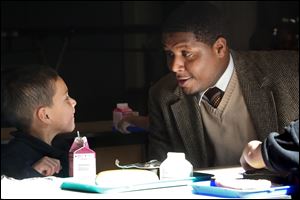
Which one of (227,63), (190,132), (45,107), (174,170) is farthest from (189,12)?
(174,170)

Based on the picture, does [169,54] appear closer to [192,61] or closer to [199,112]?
[192,61]

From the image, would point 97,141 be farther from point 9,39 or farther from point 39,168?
point 9,39

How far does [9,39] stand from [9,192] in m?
2.32

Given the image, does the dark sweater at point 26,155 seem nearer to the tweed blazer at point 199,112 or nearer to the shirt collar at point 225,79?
the tweed blazer at point 199,112

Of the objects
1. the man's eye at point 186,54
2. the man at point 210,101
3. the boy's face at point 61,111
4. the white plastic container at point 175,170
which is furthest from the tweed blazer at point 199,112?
the white plastic container at point 175,170

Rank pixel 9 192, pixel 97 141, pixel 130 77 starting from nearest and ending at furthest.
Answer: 1. pixel 9 192
2. pixel 97 141
3. pixel 130 77

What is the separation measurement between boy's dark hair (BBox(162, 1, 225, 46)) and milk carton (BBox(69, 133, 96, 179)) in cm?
54

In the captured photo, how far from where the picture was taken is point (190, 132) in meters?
A: 2.59

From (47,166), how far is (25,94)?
0.24m

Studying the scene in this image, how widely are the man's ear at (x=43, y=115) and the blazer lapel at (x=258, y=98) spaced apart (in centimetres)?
66

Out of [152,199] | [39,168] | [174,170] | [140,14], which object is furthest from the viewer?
[140,14]

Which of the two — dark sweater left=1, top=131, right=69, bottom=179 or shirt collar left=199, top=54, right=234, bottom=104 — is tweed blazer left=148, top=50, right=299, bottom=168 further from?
dark sweater left=1, top=131, right=69, bottom=179

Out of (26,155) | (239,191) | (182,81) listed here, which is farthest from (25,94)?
(239,191)

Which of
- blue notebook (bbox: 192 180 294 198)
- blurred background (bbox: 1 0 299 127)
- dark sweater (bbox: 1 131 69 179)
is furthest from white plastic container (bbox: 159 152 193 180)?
blurred background (bbox: 1 0 299 127)
